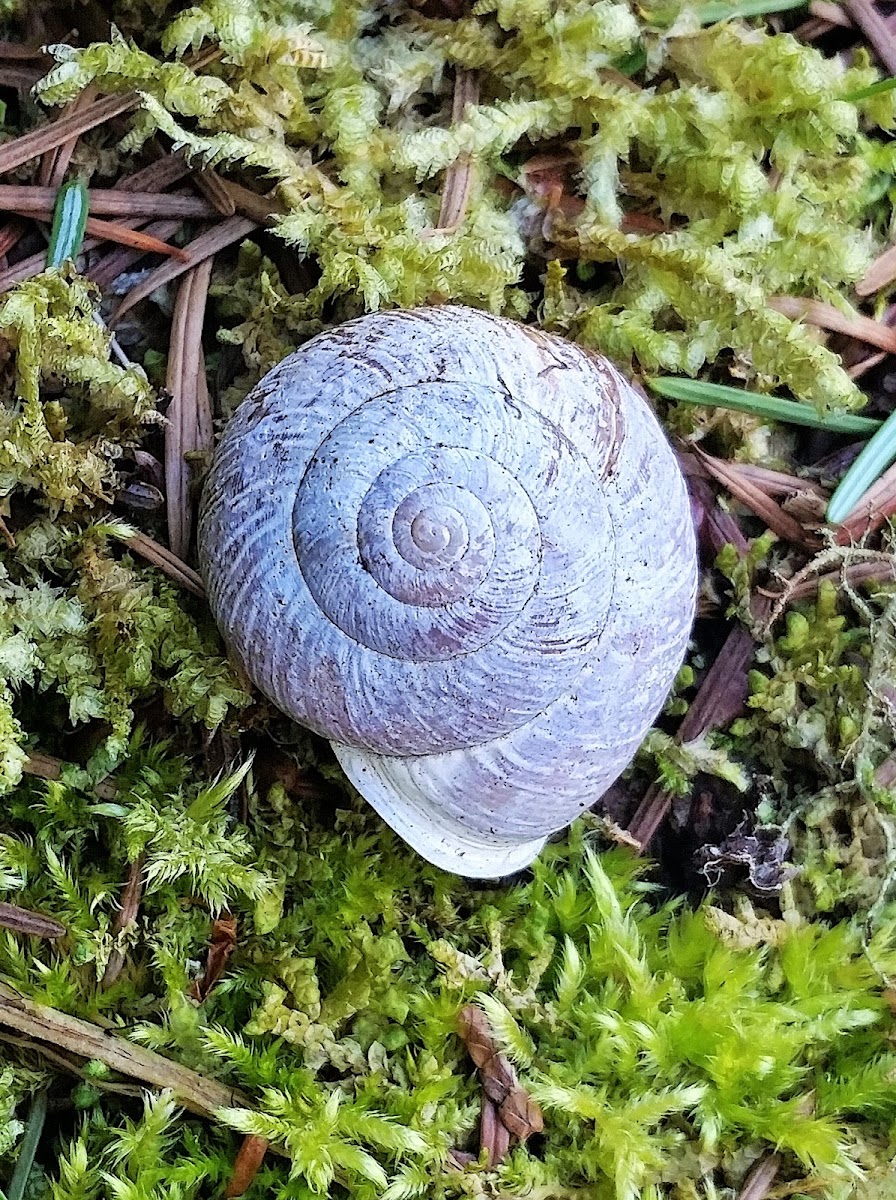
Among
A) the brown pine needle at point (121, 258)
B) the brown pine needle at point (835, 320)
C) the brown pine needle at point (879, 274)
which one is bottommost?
the brown pine needle at point (121, 258)

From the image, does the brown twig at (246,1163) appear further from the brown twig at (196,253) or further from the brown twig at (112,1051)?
the brown twig at (196,253)


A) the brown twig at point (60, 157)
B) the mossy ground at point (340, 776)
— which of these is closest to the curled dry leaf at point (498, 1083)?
the mossy ground at point (340, 776)

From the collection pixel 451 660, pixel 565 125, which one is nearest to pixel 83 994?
pixel 451 660

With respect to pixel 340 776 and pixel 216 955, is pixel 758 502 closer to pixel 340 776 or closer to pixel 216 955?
pixel 340 776

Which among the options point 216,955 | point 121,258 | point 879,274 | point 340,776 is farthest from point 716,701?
point 121,258

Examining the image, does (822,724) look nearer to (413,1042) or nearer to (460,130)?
(413,1042)
